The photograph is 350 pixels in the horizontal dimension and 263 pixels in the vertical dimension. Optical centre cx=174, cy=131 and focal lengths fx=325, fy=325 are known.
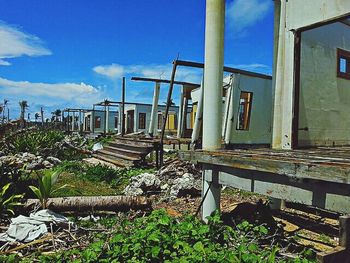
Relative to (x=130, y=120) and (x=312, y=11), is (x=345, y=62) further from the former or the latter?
(x=130, y=120)

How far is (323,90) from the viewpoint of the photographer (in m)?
8.09

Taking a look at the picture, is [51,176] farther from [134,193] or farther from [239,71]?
[239,71]

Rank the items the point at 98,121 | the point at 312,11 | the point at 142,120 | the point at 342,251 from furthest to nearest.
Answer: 1. the point at 98,121
2. the point at 142,120
3. the point at 312,11
4. the point at 342,251

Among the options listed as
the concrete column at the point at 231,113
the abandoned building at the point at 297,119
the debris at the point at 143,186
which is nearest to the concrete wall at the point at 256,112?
the concrete column at the point at 231,113

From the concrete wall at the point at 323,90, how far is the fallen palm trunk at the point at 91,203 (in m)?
3.93

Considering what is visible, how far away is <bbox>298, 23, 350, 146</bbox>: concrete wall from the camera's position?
24.8ft

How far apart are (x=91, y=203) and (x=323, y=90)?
6114mm

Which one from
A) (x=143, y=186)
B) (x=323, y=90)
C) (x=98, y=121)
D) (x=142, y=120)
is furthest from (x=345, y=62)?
(x=98, y=121)

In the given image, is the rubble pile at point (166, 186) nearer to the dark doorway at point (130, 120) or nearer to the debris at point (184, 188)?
the debris at point (184, 188)

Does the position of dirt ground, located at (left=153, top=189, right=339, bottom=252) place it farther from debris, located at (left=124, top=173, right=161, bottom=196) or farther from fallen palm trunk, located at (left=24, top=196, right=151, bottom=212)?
debris, located at (left=124, top=173, right=161, bottom=196)

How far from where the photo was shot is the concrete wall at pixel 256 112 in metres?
11.5

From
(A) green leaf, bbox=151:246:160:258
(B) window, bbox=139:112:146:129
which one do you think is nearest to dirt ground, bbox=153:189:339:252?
(A) green leaf, bbox=151:246:160:258

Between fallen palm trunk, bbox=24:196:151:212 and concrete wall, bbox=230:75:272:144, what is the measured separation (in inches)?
235

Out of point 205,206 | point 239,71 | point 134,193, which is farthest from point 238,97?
point 205,206
